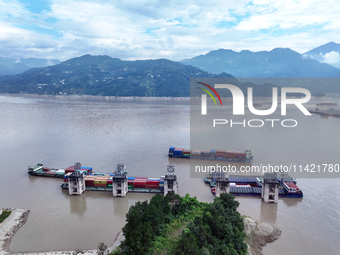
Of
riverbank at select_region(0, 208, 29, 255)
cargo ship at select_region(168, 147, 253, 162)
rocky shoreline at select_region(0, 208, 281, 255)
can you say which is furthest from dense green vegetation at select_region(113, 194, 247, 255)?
cargo ship at select_region(168, 147, 253, 162)

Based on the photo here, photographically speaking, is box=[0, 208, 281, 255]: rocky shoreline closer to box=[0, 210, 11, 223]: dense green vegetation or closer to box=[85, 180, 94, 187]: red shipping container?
box=[0, 210, 11, 223]: dense green vegetation

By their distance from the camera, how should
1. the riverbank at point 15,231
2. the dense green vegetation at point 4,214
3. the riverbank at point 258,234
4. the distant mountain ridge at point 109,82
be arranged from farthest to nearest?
the distant mountain ridge at point 109,82 < the dense green vegetation at point 4,214 < the riverbank at point 258,234 < the riverbank at point 15,231

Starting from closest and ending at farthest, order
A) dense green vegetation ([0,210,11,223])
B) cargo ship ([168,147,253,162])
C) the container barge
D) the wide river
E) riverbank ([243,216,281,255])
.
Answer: riverbank ([243,216,281,255])
the wide river
dense green vegetation ([0,210,11,223])
the container barge
cargo ship ([168,147,253,162])

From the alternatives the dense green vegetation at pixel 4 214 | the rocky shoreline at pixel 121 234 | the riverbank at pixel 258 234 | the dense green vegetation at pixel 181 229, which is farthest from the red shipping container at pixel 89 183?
the riverbank at pixel 258 234

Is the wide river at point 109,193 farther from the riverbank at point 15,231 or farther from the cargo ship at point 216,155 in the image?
the cargo ship at point 216,155

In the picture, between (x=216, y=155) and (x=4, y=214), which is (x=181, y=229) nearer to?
(x=4, y=214)

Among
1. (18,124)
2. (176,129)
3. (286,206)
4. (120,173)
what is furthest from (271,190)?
(18,124)
